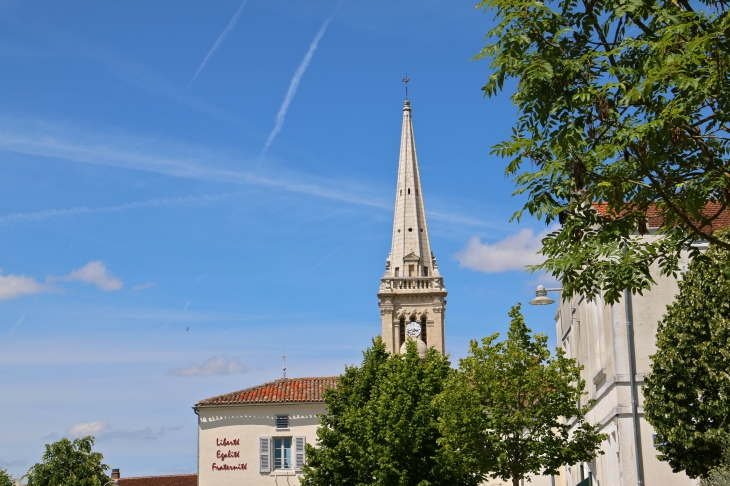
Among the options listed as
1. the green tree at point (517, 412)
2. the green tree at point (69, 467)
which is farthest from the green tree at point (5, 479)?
the green tree at point (517, 412)

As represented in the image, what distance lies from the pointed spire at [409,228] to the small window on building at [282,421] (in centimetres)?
5340

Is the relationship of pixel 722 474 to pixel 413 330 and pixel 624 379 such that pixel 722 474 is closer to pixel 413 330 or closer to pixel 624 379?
pixel 624 379

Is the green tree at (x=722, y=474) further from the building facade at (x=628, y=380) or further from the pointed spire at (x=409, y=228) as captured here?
the pointed spire at (x=409, y=228)

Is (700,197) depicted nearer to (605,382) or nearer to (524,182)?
(524,182)

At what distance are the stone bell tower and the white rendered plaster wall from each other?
155 ft

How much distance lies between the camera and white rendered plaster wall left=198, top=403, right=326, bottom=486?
53188mm

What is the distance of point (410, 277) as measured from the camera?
10638 cm

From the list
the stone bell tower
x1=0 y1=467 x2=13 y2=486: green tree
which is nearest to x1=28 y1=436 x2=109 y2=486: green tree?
x1=0 y1=467 x2=13 y2=486: green tree

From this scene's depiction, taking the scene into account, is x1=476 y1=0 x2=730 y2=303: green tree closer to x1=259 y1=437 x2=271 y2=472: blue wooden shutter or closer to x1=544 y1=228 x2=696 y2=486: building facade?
x1=544 y1=228 x2=696 y2=486: building facade

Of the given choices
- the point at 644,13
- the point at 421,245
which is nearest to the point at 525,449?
the point at 644,13

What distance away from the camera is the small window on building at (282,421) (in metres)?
54.4

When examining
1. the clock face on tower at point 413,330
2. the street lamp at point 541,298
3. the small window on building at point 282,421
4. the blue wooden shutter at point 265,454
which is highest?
the clock face on tower at point 413,330

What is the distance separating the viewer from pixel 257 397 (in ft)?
181

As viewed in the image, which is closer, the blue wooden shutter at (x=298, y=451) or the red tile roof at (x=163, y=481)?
the blue wooden shutter at (x=298, y=451)
